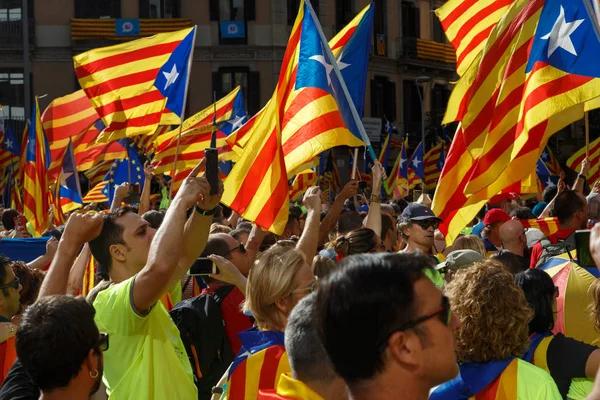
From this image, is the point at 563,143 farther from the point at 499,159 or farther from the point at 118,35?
the point at 499,159

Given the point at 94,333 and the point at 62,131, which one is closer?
the point at 94,333

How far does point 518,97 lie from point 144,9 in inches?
1391

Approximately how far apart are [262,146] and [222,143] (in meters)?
7.29

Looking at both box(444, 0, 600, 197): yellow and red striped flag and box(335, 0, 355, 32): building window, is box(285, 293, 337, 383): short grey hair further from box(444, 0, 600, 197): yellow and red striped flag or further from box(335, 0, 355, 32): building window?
box(335, 0, 355, 32): building window

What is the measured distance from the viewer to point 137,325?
457 centimetres

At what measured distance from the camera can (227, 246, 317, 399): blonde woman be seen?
421 centimetres

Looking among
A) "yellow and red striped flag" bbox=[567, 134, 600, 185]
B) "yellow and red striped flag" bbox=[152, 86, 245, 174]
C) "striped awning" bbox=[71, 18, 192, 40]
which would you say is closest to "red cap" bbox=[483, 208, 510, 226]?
"yellow and red striped flag" bbox=[152, 86, 245, 174]

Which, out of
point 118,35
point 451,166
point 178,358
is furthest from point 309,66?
point 118,35

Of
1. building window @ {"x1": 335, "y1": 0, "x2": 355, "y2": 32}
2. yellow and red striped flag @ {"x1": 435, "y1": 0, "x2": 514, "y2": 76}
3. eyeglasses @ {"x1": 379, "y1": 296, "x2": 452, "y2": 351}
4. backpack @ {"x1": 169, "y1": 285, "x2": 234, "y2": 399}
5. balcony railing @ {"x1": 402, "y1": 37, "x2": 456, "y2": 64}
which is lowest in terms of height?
backpack @ {"x1": 169, "y1": 285, "x2": 234, "y2": 399}

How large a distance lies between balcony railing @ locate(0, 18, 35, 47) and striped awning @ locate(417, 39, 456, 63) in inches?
653

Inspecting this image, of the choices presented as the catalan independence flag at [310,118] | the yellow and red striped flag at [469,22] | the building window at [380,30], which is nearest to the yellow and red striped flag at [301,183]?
the yellow and red striped flag at [469,22]

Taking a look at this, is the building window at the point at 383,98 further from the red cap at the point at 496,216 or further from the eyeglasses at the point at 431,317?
the eyeglasses at the point at 431,317

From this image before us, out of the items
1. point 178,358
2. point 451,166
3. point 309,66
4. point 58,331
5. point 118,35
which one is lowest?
point 178,358

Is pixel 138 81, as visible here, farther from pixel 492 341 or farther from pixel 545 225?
pixel 492 341
